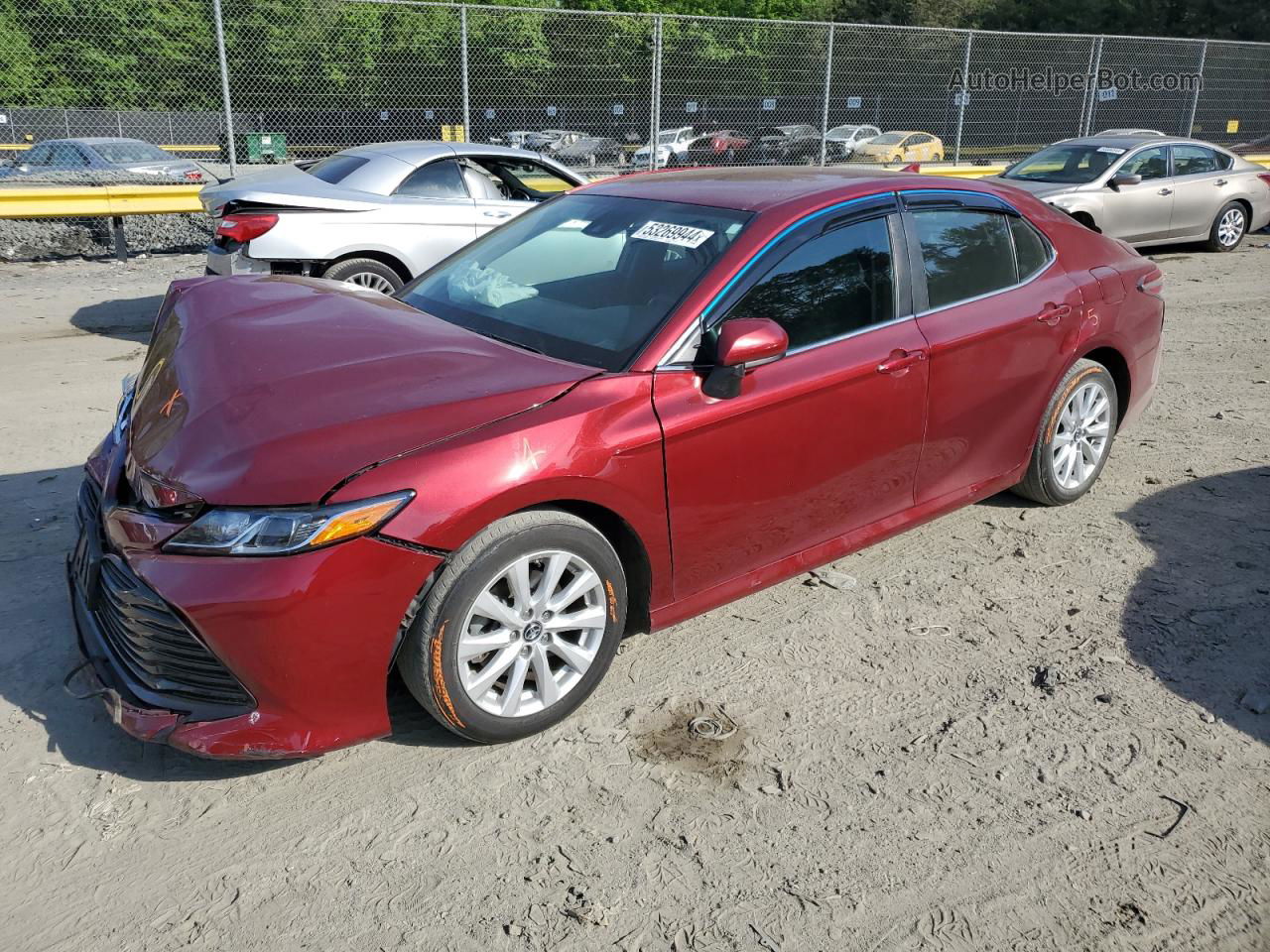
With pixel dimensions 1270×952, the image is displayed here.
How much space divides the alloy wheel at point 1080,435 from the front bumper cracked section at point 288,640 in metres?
3.28

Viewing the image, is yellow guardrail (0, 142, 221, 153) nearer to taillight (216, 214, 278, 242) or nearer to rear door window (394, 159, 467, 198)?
rear door window (394, 159, 467, 198)

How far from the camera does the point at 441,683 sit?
Result: 3.03m

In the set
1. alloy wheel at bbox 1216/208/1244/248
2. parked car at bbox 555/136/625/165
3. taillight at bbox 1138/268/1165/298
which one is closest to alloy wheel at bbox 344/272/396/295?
taillight at bbox 1138/268/1165/298

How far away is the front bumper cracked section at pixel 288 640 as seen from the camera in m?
2.76

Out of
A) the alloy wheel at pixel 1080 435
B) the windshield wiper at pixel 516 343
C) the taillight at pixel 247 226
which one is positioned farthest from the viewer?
the taillight at pixel 247 226

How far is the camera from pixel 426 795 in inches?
120

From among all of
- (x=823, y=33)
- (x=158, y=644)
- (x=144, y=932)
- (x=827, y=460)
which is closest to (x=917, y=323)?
(x=827, y=460)

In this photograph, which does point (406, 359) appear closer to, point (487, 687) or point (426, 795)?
point (487, 687)

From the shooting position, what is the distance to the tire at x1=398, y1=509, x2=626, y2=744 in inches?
118

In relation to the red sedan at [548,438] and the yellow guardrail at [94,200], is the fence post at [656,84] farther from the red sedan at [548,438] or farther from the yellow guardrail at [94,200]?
the red sedan at [548,438]

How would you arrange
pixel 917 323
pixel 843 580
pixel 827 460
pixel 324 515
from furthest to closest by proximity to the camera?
pixel 843 580 < pixel 917 323 < pixel 827 460 < pixel 324 515

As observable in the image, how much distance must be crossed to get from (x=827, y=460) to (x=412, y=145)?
6130mm

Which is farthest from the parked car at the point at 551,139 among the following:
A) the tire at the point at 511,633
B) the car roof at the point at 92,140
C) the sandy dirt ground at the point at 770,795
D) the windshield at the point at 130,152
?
the tire at the point at 511,633

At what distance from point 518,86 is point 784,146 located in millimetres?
4578
